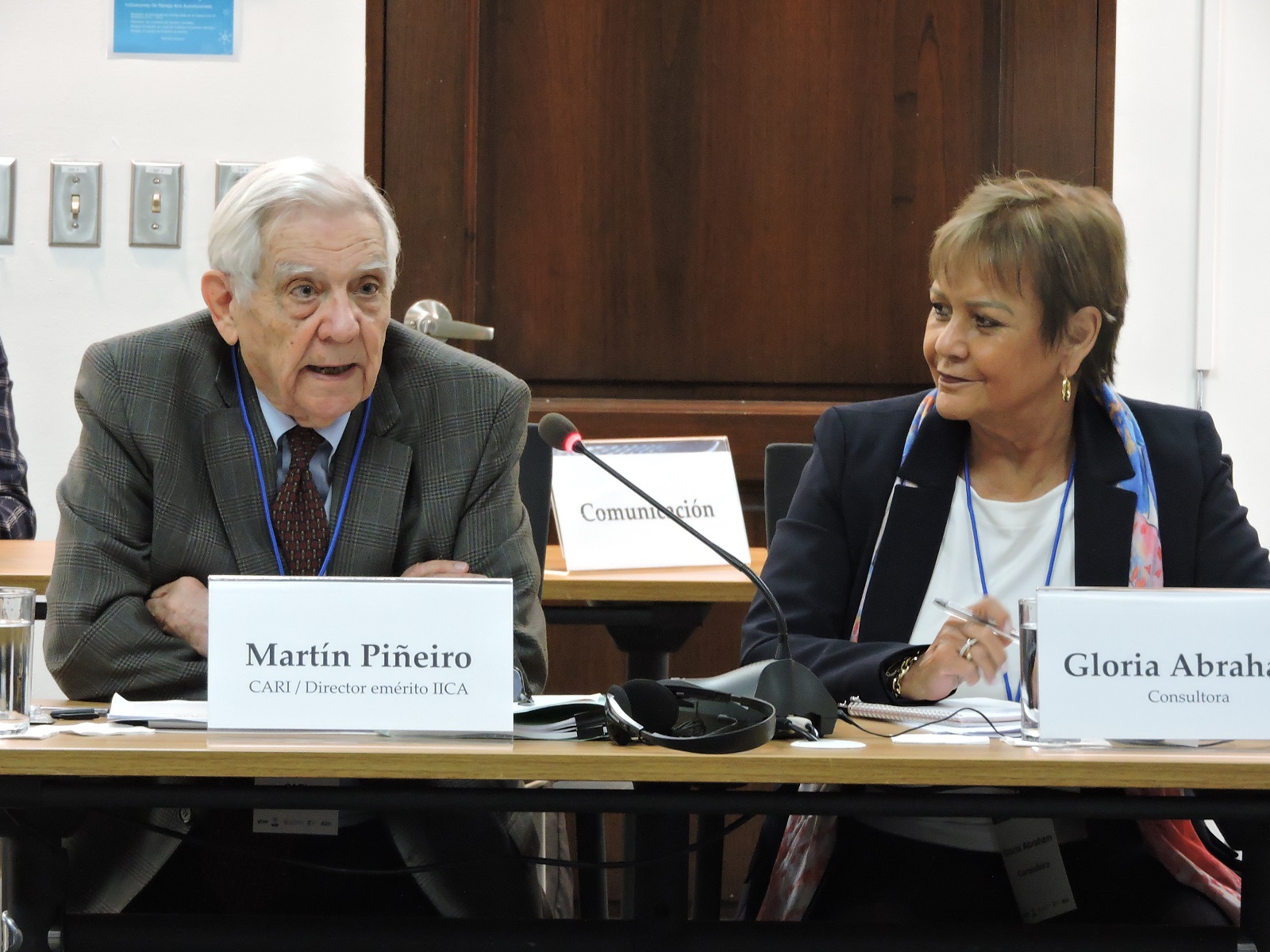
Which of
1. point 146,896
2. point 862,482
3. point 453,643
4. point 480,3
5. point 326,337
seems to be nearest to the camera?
point 453,643

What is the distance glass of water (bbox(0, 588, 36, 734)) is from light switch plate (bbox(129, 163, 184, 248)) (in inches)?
87.9

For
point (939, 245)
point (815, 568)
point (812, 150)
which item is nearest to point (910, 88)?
point (812, 150)

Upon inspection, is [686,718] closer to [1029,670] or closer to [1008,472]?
[1029,670]

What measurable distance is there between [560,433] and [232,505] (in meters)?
0.49

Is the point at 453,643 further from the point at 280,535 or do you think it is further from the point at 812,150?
the point at 812,150

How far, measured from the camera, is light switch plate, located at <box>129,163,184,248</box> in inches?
132

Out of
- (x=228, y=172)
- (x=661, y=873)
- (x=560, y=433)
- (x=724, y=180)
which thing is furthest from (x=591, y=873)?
(x=228, y=172)

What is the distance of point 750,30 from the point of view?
337 centimetres

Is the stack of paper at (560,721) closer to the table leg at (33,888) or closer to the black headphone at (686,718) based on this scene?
the black headphone at (686,718)

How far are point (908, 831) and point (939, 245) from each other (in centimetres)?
78

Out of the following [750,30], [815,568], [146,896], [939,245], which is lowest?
[146,896]

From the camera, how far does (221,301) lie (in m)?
1.88

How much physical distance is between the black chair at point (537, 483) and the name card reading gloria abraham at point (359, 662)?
1243 millimetres

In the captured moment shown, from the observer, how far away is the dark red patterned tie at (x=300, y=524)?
181 centimetres
